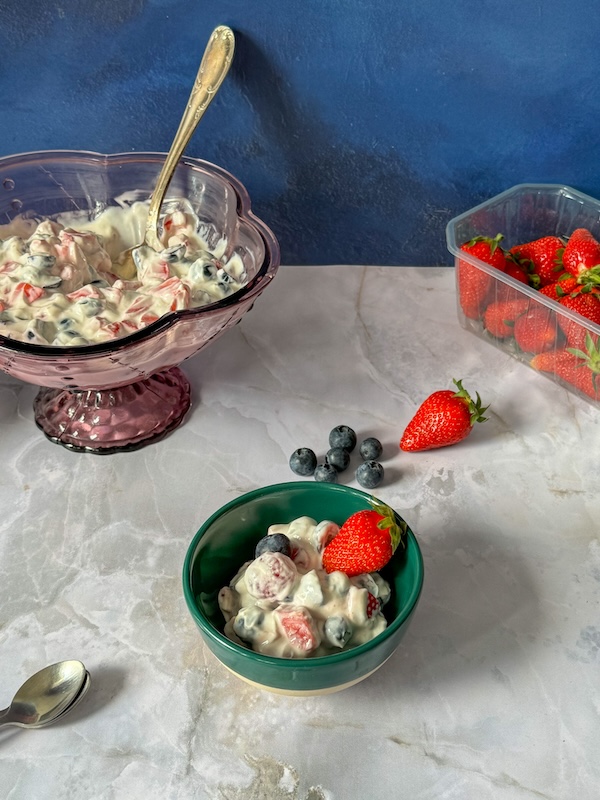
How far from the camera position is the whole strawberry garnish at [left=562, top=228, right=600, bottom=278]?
137 cm

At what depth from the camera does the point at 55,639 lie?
100 cm

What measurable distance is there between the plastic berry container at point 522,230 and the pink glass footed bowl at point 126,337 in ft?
1.23

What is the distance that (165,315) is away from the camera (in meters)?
1.08

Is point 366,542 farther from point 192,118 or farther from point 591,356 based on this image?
point 192,118

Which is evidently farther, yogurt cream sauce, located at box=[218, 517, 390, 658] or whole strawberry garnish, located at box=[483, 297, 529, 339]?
whole strawberry garnish, located at box=[483, 297, 529, 339]

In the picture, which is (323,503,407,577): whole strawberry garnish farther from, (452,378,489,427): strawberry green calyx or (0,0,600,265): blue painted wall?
(0,0,600,265): blue painted wall

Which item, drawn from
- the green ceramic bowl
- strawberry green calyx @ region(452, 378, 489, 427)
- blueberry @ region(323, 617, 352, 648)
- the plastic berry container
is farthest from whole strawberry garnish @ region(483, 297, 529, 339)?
blueberry @ region(323, 617, 352, 648)

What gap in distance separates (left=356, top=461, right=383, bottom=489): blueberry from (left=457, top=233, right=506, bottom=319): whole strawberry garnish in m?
0.40

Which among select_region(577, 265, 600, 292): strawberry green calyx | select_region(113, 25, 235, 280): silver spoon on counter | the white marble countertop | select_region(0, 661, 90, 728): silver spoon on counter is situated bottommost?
the white marble countertop

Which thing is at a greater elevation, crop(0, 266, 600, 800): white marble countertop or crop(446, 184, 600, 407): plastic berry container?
crop(446, 184, 600, 407): plastic berry container

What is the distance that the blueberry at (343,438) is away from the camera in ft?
4.05

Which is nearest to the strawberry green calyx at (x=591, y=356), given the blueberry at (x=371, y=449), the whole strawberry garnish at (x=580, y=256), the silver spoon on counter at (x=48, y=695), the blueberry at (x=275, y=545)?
the whole strawberry garnish at (x=580, y=256)

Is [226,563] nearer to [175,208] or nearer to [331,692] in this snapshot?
[331,692]

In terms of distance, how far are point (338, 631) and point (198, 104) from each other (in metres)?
0.88
